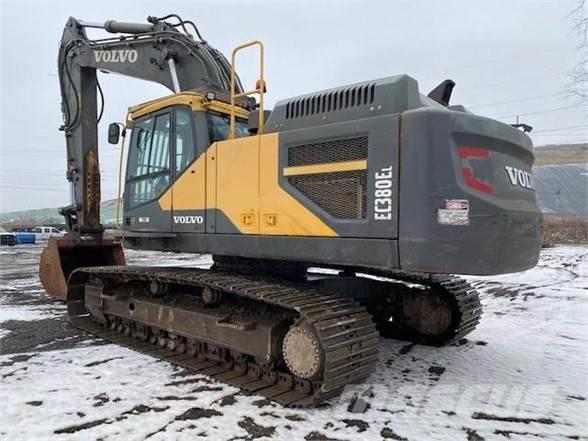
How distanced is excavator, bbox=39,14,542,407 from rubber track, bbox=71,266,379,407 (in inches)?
0.6

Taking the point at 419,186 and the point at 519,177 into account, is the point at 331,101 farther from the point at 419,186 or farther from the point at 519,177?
the point at 519,177

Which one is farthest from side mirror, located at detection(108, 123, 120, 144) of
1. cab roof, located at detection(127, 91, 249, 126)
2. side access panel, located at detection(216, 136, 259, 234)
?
side access panel, located at detection(216, 136, 259, 234)

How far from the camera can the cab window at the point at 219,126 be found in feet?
16.6

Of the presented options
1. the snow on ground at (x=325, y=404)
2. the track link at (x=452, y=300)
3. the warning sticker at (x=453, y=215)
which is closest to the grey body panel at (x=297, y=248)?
the warning sticker at (x=453, y=215)

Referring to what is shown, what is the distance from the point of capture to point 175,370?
4809 millimetres

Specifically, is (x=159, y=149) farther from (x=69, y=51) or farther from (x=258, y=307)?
(x=69, y=51)

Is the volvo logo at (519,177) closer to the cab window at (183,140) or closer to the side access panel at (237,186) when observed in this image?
the side access panel at (237,186)

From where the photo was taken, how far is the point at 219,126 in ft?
16.9

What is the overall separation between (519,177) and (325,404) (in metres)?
2.38

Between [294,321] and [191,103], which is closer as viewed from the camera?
[294,321]

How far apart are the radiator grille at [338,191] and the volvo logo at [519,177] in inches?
43.1

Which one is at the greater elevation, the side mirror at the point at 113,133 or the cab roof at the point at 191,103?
the cab roof at the point at 191,103

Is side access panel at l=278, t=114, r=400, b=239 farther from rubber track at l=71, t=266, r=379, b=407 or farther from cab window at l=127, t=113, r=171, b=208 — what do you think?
cab window at l=127, t=113, r=171, b=208

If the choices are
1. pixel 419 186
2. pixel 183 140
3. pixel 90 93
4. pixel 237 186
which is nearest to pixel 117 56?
pixel 90 93
